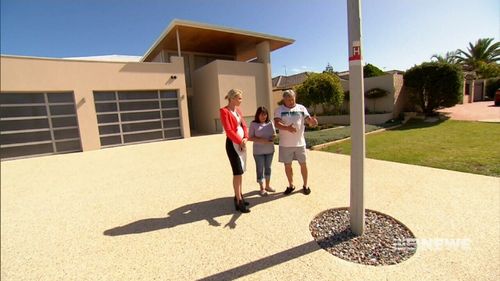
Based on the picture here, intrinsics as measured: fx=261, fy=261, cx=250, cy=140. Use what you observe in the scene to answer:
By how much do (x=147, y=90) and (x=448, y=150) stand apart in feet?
41.3

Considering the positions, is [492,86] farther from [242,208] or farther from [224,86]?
[242,208]

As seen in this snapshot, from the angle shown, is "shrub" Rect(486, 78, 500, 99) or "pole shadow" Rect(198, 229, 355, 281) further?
"shrub" Rect(486, 78, 500, 99)

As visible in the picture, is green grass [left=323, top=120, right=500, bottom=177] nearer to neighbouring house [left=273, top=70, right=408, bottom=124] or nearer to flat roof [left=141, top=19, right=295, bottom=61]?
neighbouring house [left=273, top=70, right=408, bottom=124]

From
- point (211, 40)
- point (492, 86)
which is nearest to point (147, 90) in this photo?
point (211, 40)

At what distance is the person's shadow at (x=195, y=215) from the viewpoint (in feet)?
11.9

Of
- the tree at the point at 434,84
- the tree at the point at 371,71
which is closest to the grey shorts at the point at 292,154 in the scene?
the tree at the point at 434,84

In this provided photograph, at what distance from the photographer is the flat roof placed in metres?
14.7

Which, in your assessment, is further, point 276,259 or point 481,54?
point 481,54

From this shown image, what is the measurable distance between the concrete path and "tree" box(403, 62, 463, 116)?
11.0 meters

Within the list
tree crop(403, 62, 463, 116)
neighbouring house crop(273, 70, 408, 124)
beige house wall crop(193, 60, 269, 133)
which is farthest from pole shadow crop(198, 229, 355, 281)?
tree crop(403, 62, 463, 116)

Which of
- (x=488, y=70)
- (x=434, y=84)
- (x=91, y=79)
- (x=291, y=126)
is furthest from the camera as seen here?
(x=488, y=70)

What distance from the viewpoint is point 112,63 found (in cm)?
1195

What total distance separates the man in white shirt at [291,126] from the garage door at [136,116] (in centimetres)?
1055

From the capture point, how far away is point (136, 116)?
42.8 ft
